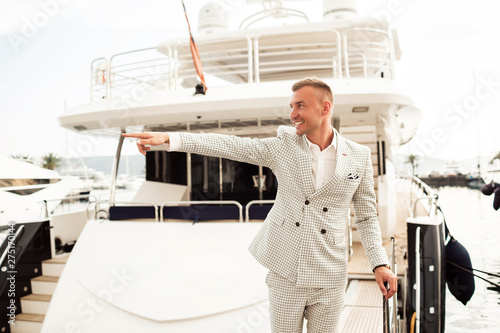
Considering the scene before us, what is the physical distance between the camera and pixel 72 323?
328cm

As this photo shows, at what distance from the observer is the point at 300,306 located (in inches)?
65.7

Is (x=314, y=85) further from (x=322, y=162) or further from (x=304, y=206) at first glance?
(x=304, y=206)

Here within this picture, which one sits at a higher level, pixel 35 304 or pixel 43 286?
pixel 43 286

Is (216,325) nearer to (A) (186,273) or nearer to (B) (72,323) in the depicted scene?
(A) (186,273)

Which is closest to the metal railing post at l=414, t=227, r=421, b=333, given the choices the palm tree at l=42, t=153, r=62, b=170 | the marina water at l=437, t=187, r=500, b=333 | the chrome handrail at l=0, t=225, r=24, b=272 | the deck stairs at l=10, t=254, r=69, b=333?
the deck stairs at l=10, t=254, r=69, b=333

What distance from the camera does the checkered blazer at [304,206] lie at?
1.64 meters

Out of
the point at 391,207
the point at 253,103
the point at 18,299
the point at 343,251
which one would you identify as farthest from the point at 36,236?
the point at 391,207

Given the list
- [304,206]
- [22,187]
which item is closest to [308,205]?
[304,206]

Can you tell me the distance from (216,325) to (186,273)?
58cm

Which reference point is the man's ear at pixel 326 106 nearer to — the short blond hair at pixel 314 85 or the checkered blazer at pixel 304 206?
the short blond hair at pixel 314 85

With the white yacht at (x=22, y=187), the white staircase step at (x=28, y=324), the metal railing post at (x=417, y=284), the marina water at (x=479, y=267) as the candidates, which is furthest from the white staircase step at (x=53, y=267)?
the marina water at (x=479, y=267)

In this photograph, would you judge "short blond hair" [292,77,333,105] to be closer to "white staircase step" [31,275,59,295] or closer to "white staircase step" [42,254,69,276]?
"white staircase step" [31,275,59,295]

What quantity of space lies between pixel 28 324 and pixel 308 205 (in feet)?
15.6

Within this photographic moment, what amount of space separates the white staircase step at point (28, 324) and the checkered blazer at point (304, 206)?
4.30m
